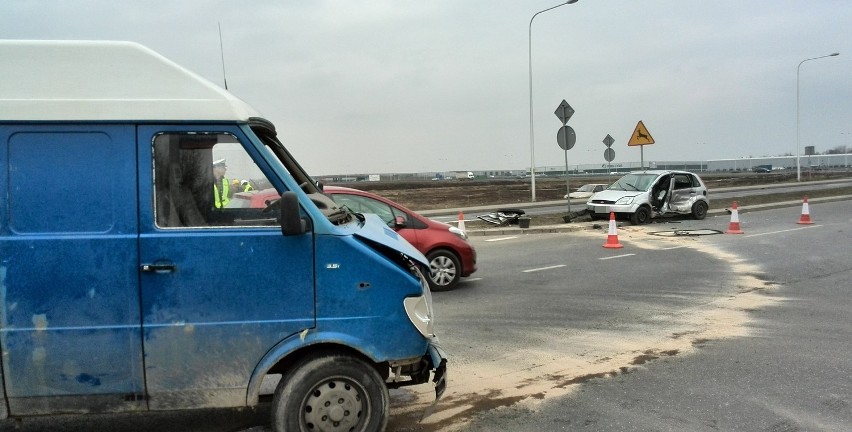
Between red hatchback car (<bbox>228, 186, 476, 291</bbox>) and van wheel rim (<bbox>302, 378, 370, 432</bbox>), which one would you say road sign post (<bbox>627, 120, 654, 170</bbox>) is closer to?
red hatchback car (<bbox>228, 186, 476, 291</bbox>)

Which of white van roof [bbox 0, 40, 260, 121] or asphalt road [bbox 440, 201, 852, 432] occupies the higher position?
white van roof [bbox 0, 40, 260, 121]

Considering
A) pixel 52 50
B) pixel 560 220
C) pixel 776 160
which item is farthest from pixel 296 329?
pixel 776 160

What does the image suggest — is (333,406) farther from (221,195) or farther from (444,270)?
(444,270)

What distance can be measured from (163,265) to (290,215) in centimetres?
77

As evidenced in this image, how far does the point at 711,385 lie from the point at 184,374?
13.3 ft

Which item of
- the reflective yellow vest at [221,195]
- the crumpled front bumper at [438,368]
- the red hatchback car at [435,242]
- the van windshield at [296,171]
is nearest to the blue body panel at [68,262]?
the reflective yellow vest at [221,195]

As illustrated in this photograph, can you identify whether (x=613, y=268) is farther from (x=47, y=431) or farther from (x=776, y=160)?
(x=776, y=160)

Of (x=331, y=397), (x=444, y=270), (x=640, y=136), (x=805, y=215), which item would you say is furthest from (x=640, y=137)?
(x=331, y=397)

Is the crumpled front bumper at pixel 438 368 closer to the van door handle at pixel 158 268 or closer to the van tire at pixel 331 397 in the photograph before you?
the van tire at pixel 331 397

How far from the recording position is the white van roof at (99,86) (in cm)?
313

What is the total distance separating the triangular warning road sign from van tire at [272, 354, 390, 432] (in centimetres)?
1787

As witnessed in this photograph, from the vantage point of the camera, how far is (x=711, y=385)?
4750 mm

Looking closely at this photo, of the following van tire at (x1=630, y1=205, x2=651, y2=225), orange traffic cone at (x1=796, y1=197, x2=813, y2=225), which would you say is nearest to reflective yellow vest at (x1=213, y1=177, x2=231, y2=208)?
van tire at (x1=630, y1=205, x2=651, y2=225)

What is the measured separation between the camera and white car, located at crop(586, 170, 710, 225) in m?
18.0
